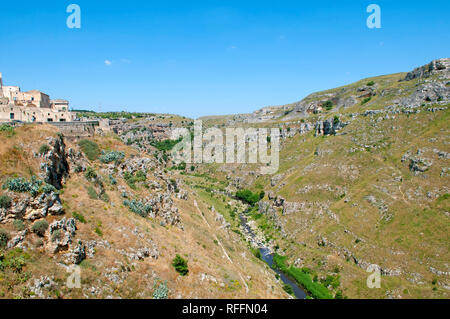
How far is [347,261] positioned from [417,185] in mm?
22500

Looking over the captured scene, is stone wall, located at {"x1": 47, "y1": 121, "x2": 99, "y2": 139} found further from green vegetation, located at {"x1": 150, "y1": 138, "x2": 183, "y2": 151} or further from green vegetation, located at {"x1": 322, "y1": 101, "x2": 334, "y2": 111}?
green vegetation, located at {"x1": 150, "y1": 138, "x2": 183, "y2": 151}

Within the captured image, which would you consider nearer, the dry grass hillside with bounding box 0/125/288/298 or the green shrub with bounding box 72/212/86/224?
the dry grass hillside with bounding box 0/125/288/298

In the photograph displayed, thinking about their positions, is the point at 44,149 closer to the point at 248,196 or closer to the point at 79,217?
the point at 79,217

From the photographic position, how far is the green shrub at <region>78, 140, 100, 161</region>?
41725 millimetres

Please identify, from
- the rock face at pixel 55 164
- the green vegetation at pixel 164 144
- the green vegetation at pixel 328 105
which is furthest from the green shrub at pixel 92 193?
the green vegetation at pixel 164 144

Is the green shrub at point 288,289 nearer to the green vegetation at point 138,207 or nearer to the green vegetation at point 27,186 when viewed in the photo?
the green vegetation at point 138,207

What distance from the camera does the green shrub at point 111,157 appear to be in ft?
139

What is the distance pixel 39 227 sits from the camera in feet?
75.1

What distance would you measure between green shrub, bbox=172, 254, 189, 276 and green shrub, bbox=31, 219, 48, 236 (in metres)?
13.7

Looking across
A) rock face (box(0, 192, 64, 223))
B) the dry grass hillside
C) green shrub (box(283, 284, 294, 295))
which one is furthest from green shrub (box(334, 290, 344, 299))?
rock face (box(0, 192, 64, 223))

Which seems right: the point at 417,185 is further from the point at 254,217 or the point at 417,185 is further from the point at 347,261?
the point at 254,217

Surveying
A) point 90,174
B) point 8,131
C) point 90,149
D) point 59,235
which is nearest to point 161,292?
point 59,235

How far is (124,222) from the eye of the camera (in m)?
32.0

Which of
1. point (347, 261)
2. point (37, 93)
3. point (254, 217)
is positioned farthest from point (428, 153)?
point (37, 93)
